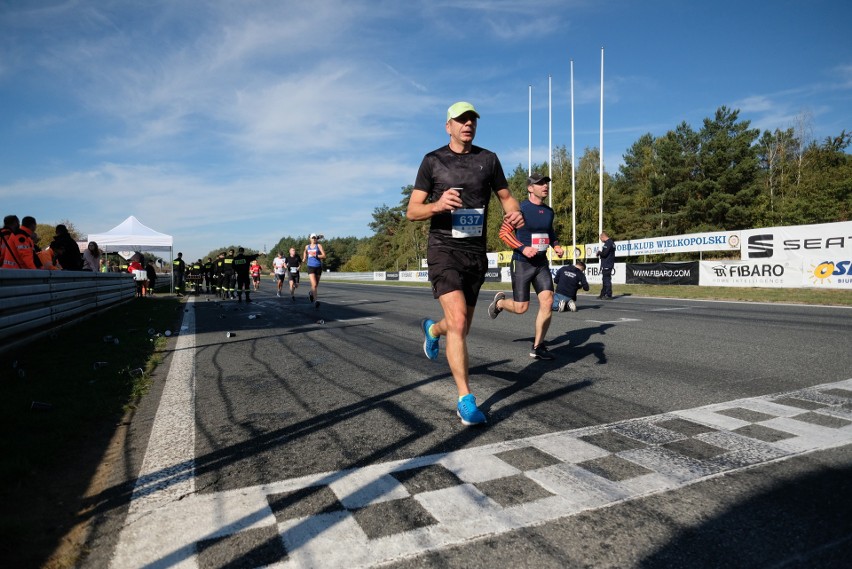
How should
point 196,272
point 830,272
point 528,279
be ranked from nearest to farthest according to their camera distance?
point 528,279 < point 830,272 < point 196,272

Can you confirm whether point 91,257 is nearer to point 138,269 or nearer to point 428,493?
point 138,269

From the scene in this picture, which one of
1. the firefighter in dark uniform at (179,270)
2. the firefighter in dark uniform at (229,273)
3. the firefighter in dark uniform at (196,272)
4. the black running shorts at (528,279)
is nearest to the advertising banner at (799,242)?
the black running shorts at (528,279)

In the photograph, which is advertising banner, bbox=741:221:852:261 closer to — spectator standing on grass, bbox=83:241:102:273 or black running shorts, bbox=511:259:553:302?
black running shorts, bbox=511:259:553:302

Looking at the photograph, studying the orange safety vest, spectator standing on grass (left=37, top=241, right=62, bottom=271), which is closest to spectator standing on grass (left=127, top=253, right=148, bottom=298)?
spectator standing on grass (left=37, top=241, right=62, bottom=271)

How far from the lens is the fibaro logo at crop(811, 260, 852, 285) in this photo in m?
15.9

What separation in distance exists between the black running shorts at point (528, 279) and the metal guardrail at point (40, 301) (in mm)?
5425

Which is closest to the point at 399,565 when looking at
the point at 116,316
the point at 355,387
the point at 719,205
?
the point at 355,387

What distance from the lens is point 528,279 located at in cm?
566

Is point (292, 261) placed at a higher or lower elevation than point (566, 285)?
higher

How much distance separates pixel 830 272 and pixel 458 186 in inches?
721

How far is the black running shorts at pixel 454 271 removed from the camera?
3467mm

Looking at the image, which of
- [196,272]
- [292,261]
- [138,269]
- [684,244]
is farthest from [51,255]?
[684,244]

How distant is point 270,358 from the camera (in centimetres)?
577

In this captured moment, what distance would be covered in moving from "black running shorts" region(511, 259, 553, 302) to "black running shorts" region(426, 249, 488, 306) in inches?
81.4
